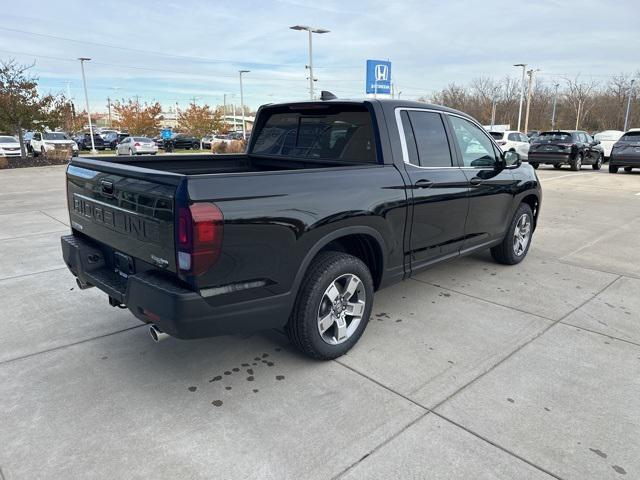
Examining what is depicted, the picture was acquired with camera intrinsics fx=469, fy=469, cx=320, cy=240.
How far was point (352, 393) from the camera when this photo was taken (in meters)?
2.97

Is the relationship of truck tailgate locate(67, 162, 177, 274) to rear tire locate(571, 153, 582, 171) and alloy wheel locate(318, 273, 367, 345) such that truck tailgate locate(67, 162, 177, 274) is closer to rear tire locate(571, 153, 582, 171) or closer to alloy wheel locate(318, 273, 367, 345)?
alloy wheel locate(318, 273, 367, 345)

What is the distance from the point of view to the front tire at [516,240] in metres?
5.46

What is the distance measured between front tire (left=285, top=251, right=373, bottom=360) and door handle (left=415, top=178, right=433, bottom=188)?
2.90 feet

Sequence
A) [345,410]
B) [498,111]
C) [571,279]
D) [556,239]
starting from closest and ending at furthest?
[345,410] < [571,279] < [556,239] < [498,111]

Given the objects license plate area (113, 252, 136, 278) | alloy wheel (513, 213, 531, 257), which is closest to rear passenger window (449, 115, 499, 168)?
alloy wheel (513, 213, 531, 257)

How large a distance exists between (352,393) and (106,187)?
2092 millimetres

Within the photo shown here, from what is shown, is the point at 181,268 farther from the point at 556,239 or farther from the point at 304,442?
the point at 556,239

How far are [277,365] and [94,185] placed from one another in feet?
5.89

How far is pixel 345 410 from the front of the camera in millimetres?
2801

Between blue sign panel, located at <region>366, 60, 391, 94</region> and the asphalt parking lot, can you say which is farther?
blue sign panel, located at <region>366, 60, 391, 94</region>

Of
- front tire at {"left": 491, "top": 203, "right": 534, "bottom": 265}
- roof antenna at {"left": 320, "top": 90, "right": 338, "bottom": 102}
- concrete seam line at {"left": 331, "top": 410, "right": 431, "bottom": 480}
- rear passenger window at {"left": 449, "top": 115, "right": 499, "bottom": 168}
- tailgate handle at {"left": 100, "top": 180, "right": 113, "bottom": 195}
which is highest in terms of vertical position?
roof antenna at {"left": 320, "top": 90, "right": 338, "bottom": 102}

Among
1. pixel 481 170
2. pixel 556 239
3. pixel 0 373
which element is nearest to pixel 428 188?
pixel 481 170

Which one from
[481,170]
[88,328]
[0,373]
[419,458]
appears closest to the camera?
[419,458]

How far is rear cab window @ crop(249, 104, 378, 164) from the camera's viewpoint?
379 cm
